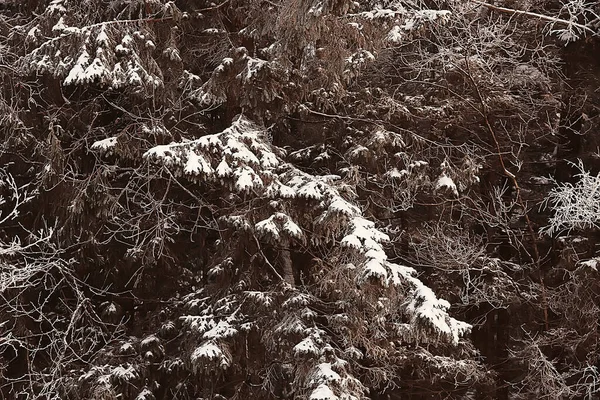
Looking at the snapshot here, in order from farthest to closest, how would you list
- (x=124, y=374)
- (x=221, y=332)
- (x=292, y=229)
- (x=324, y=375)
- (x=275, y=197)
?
(x=124, y=374)
(x=221, y=332)
(x=275, y=197)
(x=292, y=229)
(x=324, y=375)

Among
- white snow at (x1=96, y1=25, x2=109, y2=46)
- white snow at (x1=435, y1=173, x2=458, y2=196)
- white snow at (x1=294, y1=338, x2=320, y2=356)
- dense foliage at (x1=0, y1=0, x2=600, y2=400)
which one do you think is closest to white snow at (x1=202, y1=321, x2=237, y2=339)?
dense foliage at (x1=0, y1=0, x2=600, y2=400)

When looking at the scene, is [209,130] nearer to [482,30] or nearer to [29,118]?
[29,118]

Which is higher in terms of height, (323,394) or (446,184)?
(446,184)

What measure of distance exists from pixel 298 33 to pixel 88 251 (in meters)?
4.62

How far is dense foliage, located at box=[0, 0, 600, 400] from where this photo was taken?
6.93 m

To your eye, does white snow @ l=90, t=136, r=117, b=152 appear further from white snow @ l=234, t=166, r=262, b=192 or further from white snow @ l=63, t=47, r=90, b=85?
white snow @ l=234, t=166, r=262, b=192

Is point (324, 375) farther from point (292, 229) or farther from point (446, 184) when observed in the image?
point (446, 184)

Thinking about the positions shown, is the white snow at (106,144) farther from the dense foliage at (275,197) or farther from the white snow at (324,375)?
the white snow at (324,375)

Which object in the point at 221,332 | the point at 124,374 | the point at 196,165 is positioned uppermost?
the point at 196,165

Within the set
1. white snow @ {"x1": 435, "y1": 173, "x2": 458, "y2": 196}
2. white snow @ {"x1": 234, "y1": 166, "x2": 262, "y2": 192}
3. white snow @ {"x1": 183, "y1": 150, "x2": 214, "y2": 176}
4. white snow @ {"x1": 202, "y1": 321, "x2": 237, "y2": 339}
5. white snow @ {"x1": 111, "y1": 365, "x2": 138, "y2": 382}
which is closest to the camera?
white snow @ {"x1": 183, "y1": 150, "x2": 214, "y2": 176}

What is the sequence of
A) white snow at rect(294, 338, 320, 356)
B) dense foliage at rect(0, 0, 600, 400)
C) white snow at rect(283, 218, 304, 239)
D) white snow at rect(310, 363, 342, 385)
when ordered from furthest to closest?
white snow at rect(283, 218, 304, 239) < white snow at rect(294, 338, 320, 356) < dense foliage at rect(0, 0, 600, 400) < white snow at rect(310, 363, 342, 385)

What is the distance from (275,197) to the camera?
292 inches

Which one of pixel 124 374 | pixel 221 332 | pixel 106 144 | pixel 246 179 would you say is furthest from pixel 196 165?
pixel 124 374

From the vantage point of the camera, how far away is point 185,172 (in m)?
6.27
